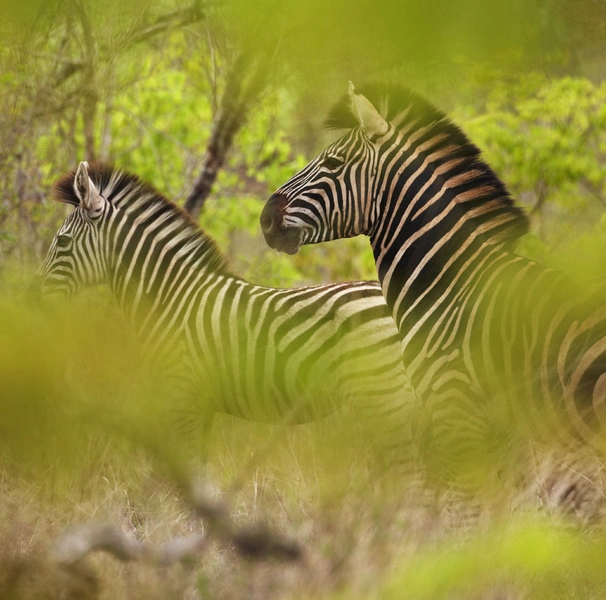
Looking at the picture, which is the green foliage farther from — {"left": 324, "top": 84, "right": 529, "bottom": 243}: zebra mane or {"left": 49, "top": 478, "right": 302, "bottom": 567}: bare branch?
{"left": 49, "top": 478, "right": 302, "bottom": 567}: bare branch

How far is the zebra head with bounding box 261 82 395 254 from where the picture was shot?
3662mm

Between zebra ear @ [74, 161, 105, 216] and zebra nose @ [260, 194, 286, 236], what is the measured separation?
1.34 meters

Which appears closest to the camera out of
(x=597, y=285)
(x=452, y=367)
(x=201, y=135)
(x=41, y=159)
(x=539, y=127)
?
(x=597, y=285)

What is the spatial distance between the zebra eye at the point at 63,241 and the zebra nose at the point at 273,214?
4.88 feet

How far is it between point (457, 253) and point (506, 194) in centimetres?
32

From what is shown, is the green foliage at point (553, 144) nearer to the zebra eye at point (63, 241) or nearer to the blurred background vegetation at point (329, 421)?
the zebra eye at point (63, 241)

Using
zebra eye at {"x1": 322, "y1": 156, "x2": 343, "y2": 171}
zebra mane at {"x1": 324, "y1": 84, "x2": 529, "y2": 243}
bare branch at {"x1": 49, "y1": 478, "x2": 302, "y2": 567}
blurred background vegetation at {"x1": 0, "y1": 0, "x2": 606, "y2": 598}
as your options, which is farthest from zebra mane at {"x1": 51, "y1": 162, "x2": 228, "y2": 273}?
bare branch at {"x1": 49, "y1": 478, "x2": 302, "y2": 567}

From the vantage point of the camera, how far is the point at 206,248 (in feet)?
16.2

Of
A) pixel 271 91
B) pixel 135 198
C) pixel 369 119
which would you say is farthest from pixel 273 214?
pixel 271 91

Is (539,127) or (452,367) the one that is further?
(539,127)

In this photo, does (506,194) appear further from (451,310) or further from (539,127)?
(539,127)

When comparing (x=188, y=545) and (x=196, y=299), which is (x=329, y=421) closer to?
(x=188, y=545)

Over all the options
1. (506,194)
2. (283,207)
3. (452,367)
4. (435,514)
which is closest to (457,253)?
(506,194)

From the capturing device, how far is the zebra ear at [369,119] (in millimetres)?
3537
